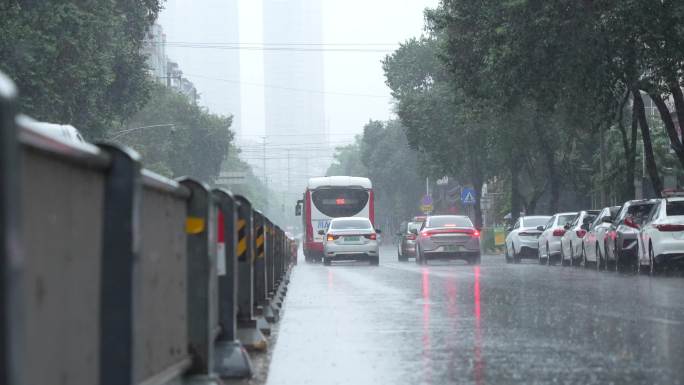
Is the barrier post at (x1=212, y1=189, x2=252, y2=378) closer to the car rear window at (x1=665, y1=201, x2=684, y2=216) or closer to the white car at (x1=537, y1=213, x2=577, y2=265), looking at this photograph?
the car rear window at (x1=665, y1=201, x2=684, y2=216)

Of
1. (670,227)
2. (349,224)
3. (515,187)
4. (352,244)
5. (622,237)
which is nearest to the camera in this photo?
(670,227)

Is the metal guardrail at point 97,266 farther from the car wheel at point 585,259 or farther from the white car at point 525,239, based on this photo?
the white car at point 525,239

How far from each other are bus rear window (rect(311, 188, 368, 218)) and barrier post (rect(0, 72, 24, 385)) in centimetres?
5081

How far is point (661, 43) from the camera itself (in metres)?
30.7

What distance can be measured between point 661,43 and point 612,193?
28.3 m

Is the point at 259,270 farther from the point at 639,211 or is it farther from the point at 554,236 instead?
the point at 554,236

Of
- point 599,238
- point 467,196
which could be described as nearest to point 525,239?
point 599,238

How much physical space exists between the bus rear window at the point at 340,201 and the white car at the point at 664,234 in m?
27.5

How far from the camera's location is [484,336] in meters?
12.0

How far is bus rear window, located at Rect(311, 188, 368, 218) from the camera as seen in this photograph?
177 ft

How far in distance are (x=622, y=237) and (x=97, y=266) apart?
24.9 metres

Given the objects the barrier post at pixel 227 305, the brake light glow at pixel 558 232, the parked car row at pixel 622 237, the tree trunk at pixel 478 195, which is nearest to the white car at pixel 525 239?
the parked car row at pixel 622 237

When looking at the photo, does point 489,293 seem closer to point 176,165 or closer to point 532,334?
point 532,334

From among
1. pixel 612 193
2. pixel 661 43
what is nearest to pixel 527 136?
pixel 612 193
